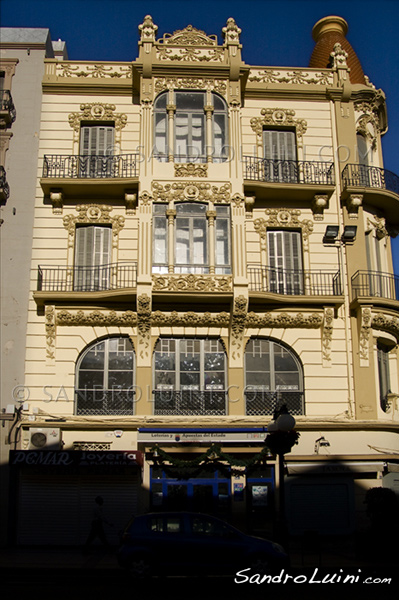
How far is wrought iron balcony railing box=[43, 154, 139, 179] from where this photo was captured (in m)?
24.1

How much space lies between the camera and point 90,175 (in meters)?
24.2

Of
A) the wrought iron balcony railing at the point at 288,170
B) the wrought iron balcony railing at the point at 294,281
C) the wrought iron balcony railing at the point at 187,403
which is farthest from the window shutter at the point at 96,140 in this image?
the wrought iron balcony railing at the point at 187,403

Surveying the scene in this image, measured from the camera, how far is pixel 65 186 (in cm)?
2370

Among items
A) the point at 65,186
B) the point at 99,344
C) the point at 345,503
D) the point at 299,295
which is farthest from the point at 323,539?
the point at 65,186

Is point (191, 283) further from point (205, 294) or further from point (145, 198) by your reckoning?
point (145, 198)

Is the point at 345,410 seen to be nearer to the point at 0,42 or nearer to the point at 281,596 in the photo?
the point at 281,596

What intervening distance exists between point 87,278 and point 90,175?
12.2 ft

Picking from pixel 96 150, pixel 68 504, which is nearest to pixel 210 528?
pixel 68 504

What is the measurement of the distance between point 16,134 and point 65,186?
299 cm

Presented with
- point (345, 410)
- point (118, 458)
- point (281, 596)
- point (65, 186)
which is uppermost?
point (65, 186)

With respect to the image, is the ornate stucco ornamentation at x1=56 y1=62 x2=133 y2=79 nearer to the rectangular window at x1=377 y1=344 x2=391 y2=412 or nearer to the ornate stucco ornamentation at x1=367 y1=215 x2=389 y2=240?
the ornate stucco ornamentation at x1=367 y1=215 x2=389 y2=240

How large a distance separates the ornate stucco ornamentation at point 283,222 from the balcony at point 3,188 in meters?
8.69

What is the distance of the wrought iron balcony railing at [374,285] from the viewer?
2353 centimetres

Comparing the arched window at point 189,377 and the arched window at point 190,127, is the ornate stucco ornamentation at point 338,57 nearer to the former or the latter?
the arched window at point 190,127
